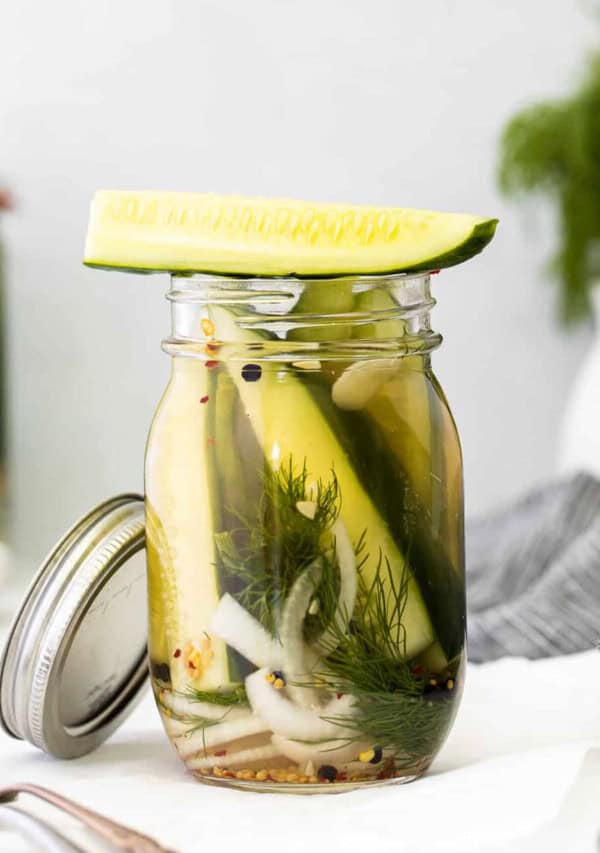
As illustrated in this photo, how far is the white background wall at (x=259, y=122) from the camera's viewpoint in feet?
4.94

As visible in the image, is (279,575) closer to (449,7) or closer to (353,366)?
(353,366)

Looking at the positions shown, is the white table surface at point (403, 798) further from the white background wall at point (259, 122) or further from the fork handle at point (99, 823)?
the white background wall at point (259, 122)

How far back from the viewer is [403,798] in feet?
1.54

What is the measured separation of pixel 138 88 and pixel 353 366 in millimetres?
1138

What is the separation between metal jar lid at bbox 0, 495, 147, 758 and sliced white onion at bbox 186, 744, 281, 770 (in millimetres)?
74

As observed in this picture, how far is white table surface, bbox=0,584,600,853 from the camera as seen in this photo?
431 millimetres

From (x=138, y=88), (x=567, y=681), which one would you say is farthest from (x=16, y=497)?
(x=567, y=681)

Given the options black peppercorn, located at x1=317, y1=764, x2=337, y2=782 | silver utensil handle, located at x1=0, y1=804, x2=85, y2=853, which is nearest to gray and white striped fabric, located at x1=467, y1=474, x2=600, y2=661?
black peppercorn, located at x1=317, y1=764, x2=337, y2=782

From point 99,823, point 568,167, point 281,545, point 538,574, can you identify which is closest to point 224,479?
point 281,545

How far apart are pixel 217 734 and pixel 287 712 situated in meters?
0.04

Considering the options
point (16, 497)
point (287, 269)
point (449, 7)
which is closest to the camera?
point (287, 269)

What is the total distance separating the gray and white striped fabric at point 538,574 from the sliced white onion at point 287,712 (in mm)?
253

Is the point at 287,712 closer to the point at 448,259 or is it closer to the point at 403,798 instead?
the point at 403,798

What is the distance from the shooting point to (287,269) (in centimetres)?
46
